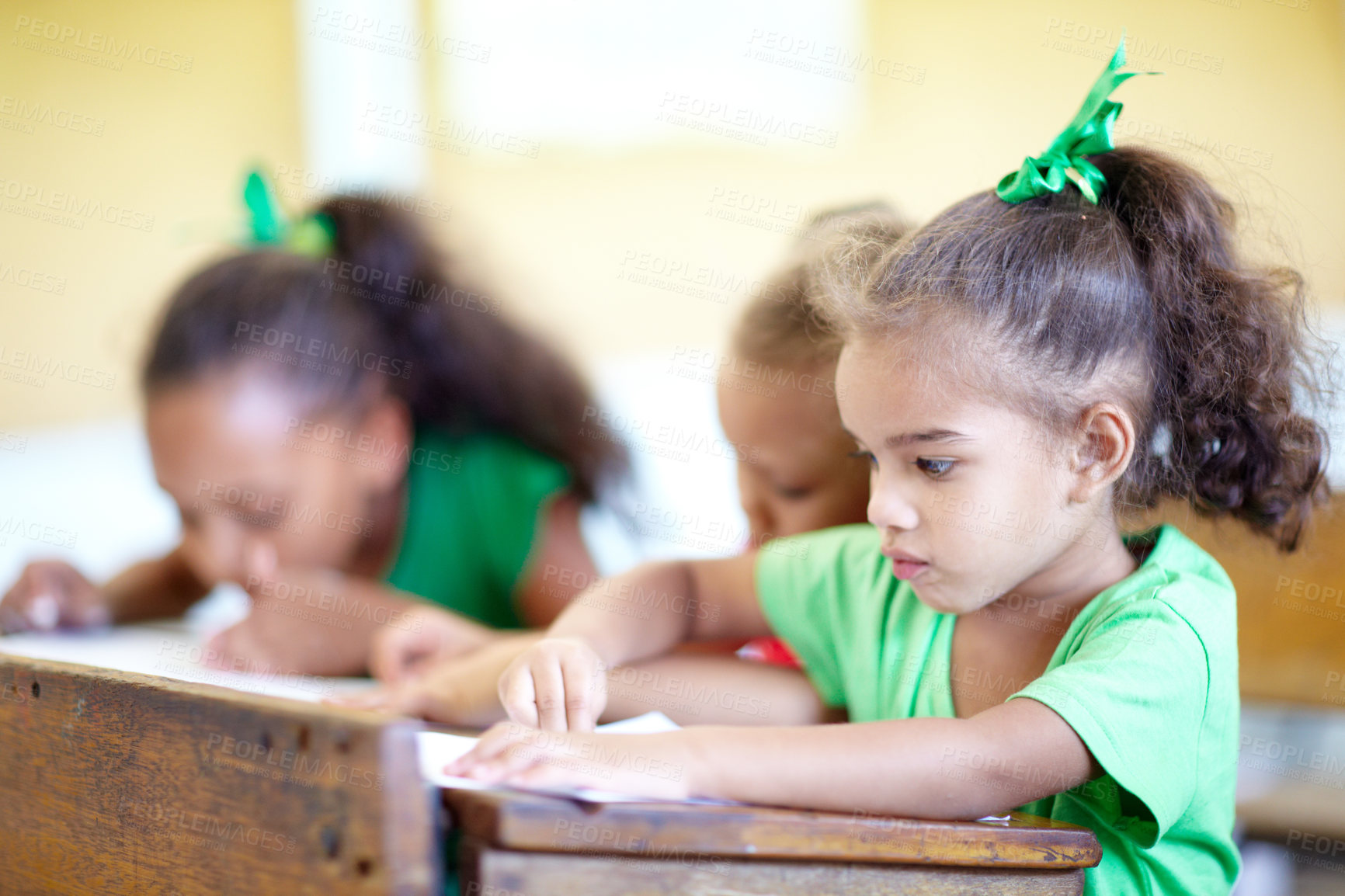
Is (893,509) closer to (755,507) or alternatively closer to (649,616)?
(649,616)

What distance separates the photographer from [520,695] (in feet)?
2.43

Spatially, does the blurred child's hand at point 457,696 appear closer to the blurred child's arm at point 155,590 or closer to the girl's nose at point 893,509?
the girl's nose at point 893,509

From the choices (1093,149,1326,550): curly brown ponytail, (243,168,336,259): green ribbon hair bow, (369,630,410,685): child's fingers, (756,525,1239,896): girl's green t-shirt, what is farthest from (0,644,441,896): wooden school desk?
(243,168,336,259): green ribbon hair bow

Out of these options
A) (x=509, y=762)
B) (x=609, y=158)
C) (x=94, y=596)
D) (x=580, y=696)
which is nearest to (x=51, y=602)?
(x=94, y=596)

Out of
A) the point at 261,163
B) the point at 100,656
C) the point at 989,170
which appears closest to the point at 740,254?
the point at 989,170

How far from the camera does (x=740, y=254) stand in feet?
10.0

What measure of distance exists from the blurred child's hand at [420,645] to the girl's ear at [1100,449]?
2.20 feet

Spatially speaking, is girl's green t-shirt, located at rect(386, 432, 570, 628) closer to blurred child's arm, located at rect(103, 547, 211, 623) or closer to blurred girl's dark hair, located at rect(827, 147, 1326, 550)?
blurred child's arm, located at rect(103, 547, 211, 623)

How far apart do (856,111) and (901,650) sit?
2176mm

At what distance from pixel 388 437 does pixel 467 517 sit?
0.57 feet

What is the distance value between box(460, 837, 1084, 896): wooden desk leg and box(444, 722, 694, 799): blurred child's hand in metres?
0.04

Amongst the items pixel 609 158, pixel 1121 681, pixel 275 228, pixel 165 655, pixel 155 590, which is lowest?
pixel 155 590

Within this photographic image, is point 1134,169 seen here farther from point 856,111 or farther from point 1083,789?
point 856,111

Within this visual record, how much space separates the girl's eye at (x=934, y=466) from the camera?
75cm
